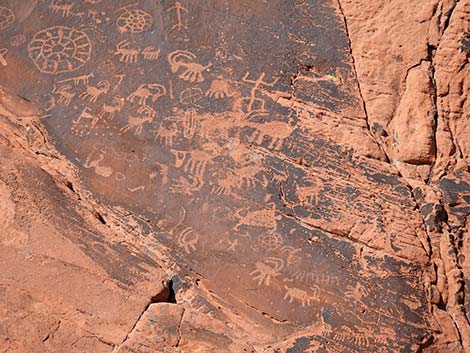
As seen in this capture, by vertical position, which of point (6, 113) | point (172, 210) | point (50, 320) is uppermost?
point (6, 113)

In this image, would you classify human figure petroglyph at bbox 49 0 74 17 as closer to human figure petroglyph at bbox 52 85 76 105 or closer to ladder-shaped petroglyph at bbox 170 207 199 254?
human figure petroglyph at bbox 52 85 76 105

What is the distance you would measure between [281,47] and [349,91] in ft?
1.98

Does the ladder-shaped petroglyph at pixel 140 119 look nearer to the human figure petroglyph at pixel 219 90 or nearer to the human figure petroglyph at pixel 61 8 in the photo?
the human figure petroglyph at pixel 219 90

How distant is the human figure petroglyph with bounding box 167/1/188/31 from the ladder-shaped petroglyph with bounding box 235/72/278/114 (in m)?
0.65

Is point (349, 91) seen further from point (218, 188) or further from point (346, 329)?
point (346, 329)

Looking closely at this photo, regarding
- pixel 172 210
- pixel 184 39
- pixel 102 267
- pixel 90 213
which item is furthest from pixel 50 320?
pixel 184 39

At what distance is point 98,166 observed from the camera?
441 centimetres

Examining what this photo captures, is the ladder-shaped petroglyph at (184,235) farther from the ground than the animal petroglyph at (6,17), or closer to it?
closer to it

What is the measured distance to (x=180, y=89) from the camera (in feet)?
15.0

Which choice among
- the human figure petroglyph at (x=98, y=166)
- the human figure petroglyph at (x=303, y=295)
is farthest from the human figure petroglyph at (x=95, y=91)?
the human figure petroglyph at (x=303, y=295)

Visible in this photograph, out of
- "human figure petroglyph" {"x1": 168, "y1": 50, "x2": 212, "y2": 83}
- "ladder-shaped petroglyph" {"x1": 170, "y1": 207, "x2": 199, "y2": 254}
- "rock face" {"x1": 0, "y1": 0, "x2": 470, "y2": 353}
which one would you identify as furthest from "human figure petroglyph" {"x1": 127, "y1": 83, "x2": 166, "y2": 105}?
"ladder-shaped petroglyph" {"x1": 170, "y1": 207, "x2": 199, "y2": 254}

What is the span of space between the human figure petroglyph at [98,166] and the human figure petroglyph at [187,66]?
83cm

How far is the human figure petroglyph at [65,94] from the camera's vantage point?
4.57 metres

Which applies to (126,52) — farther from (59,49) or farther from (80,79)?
(59,49)
